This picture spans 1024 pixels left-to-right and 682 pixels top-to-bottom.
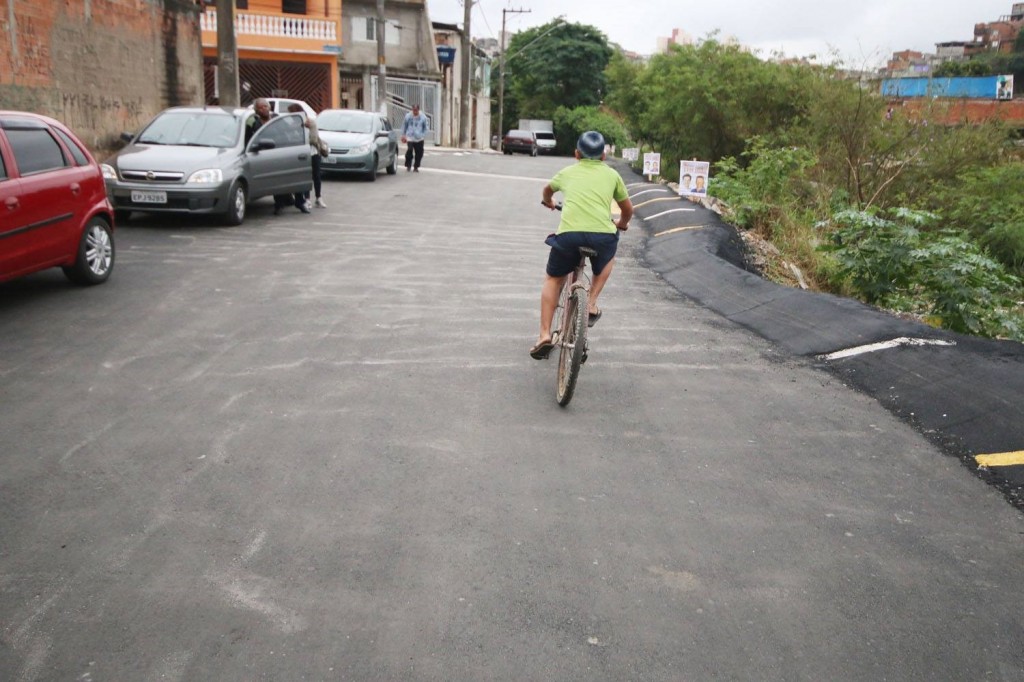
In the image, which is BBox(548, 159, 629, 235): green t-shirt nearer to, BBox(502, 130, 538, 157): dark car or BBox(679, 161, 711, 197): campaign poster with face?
BBox(679, 161, 711, 197): campaign poster with face

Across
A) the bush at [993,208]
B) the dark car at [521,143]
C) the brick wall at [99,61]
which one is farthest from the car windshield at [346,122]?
the dark car at [521,143]

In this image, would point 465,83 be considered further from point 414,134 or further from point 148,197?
point 148,197

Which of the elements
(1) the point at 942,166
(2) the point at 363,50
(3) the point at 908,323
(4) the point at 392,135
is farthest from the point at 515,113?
(3) the point at 908,323

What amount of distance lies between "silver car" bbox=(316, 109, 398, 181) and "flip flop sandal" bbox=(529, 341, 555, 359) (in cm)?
1485

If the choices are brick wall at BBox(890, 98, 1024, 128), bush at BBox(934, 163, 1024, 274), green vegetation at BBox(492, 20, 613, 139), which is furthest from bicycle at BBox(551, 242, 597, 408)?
green vegetation at BBox(492, 20, 613, 139)

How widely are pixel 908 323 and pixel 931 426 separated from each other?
209 cm

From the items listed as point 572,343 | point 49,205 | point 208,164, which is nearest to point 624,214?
point 572,343

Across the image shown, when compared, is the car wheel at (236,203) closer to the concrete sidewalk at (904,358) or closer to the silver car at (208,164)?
the silver car at (208,164)

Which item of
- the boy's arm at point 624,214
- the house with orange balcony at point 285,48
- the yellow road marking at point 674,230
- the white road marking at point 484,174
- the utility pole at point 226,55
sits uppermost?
the house with orange balcony at point 285,48

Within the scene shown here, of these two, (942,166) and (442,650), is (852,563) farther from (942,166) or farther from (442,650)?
(942,166)

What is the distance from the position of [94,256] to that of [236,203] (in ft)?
14.9

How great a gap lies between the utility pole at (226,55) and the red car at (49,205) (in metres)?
11.5

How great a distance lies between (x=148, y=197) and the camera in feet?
41.5

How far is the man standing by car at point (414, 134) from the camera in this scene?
78.8ft
